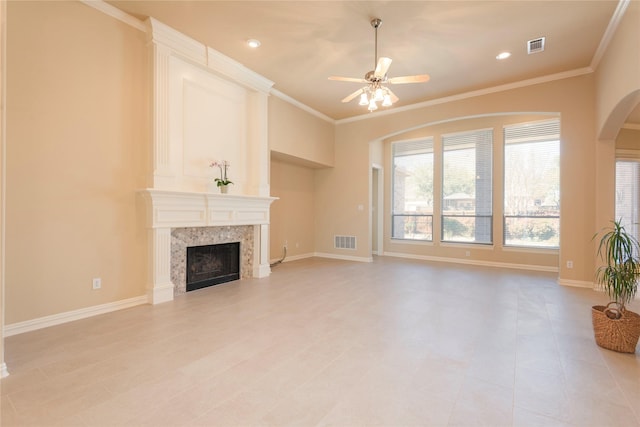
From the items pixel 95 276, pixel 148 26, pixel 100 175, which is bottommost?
pixel 95 276

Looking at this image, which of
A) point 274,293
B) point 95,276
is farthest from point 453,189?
point 95,276

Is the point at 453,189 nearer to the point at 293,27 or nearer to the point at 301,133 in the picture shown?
the point at 301,133

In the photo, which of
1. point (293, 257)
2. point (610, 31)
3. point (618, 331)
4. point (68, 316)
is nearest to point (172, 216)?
point (68, 316)

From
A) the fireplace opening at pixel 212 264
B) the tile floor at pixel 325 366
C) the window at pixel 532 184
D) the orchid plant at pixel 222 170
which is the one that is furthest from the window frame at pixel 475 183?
the orchid plant at pixel 222 170

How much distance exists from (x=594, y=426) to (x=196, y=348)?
269 centimetres

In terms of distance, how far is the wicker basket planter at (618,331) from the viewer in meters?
2.41

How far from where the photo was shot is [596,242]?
457 centimetres

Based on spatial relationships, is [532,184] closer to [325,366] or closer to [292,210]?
[292,210]

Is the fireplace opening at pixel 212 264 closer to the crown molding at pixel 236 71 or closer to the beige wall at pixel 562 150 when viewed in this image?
the crown molding at pixel 236 71

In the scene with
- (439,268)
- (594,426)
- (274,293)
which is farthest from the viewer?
(439,268)

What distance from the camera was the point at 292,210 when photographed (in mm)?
7121

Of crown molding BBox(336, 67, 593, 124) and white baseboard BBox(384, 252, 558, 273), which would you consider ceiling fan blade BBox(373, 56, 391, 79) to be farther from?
white baseboard BBox(384, 252, 558, 273)

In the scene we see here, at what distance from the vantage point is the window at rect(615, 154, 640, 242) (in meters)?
5.85

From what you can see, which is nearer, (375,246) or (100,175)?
(100,175)
